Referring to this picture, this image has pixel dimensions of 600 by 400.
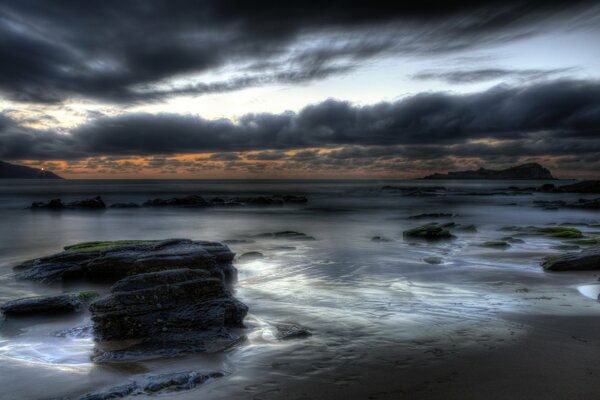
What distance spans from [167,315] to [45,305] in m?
3.22

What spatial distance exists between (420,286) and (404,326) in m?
3.74

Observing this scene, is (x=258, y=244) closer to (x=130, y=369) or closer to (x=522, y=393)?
(x=130, y=369)

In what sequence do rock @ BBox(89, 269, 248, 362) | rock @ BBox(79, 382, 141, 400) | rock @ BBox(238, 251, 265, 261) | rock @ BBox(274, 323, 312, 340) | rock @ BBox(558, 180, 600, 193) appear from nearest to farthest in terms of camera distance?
rock @ BBox(79, 382, 141, 400) < rock @ BBox(89, 269, 248, 362) < rock @ BBox(274, 323, 312, 340) < rock @ BBox(238, 251, 265, 261) < rock @ BBox(558, 180, 600, 193)

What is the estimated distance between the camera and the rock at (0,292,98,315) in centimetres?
877

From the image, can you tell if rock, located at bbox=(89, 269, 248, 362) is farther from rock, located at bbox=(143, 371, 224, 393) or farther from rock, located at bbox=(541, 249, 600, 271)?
rock, located at bbox=(541, 249, 600, 271)

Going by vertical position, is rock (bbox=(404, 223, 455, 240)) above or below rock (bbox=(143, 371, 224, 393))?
below

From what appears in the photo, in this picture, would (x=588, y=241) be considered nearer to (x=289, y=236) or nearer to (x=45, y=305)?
(x=289, y=236)

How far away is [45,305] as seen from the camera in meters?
8.91

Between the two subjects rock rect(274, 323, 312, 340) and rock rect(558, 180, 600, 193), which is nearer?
rock rect(274, 323, 312, 340)

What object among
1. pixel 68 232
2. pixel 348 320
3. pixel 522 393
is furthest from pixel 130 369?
pixel 68 232

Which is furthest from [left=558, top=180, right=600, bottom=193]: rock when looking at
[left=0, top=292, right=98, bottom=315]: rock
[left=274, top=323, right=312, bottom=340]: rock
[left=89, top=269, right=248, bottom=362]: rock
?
[left=0, top=292, right=98, bottom=315]: rock

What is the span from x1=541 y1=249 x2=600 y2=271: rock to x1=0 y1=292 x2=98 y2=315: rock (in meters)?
13.0

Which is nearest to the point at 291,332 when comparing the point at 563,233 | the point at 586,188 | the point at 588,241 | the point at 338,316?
the point at 338,316

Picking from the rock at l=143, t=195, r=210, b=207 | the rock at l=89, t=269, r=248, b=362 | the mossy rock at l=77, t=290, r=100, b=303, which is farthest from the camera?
the rock at l=143, t=195, r=210, b=207
